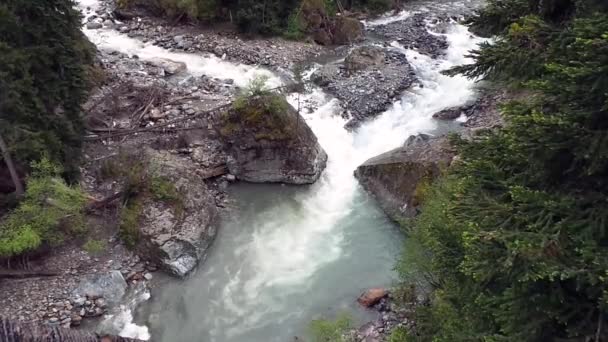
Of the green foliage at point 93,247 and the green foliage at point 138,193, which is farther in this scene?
the green foliage at point 138,193

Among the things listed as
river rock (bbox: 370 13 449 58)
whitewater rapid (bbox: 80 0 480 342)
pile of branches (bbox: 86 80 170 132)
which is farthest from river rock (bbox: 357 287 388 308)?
river rock (bbox: 370 13 449 58)

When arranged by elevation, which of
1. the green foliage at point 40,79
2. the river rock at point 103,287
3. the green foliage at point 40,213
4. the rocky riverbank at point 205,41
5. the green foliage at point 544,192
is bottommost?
the river rock at point 103,287

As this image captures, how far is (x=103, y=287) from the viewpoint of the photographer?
15.1 metres

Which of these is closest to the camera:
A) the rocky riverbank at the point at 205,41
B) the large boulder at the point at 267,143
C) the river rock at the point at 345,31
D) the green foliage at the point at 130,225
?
the green foliage at the point at 130,225

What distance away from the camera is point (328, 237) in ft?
59.8

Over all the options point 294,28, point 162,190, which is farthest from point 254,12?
point 162,190

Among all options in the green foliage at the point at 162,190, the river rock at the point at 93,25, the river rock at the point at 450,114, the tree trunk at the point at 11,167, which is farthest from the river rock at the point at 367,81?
the river rock at the point at 93,25

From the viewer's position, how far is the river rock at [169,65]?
1028 inches

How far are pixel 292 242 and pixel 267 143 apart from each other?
4.37 m

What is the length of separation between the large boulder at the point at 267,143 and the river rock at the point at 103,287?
21.8ft

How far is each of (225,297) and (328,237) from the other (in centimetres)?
453

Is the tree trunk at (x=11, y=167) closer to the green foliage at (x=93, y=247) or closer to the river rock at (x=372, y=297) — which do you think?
the green foliage at (x=93, y=247)

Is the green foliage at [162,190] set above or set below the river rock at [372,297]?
above

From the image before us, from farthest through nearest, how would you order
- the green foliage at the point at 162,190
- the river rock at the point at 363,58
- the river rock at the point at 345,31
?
1. the river rock at the point at 345,31
2. the river rock at the point at 363,58
3. the green foliage at the point at 162,190
